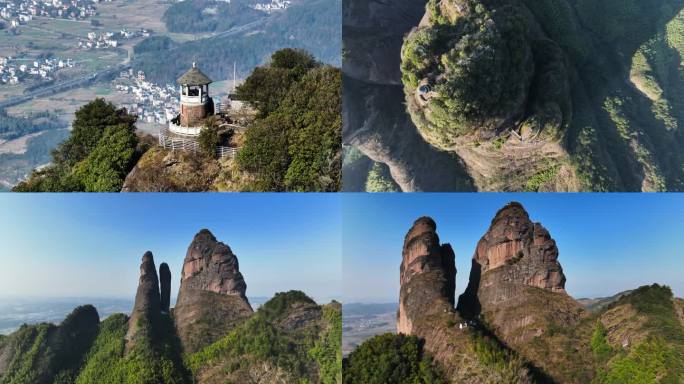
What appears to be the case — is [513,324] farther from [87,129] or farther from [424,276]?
[87,129]

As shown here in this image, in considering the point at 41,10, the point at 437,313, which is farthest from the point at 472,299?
the point at 41,10

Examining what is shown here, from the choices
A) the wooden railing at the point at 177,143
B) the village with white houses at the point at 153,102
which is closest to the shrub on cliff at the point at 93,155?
the village with white houses at the point at 153,102

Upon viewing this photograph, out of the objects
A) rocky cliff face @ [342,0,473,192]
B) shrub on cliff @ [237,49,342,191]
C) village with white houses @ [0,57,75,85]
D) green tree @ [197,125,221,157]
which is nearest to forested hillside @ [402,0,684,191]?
rocky cliff face @ [342,0,473,192]

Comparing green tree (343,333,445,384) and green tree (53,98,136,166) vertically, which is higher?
green tree (53,98,136,166)

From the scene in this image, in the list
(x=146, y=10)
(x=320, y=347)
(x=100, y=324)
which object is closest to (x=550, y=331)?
(x=320, y=347)

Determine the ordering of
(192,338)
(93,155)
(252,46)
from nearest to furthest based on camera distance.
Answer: (192,338) < (93,155) < (252,46)

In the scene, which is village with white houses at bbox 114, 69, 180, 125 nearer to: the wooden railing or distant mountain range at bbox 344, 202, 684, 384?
the wooden railing

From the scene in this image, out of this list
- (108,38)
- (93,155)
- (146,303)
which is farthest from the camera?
(108,38)
